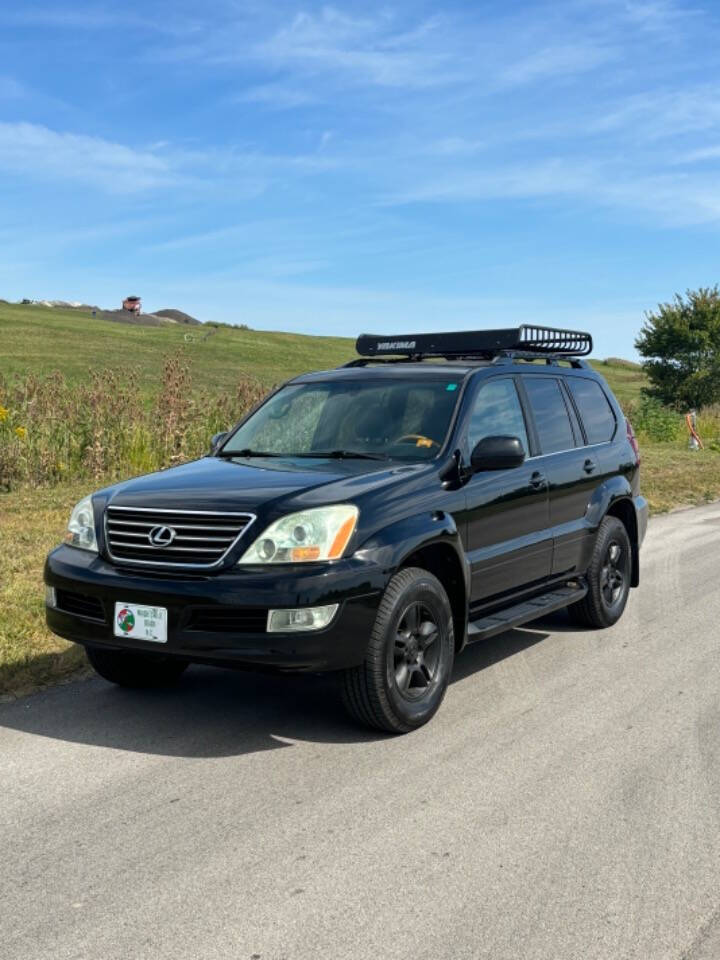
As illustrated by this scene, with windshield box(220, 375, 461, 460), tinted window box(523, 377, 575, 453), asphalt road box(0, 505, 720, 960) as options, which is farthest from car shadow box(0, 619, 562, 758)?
tinted window box(523, 377, 575, 453)

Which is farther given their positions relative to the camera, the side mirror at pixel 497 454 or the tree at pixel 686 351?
the tree at pixel 686 351

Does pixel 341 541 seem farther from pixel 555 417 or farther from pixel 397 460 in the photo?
pixel 555 417

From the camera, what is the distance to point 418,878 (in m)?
3.68

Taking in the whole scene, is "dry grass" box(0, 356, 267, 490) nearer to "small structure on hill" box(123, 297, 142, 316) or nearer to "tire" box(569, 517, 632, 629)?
"tire" box(569, 517, 632, 629)

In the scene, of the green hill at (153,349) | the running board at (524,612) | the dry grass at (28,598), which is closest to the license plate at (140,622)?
the dry grass at (28,598)

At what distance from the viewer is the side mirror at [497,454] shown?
5730 millimetres

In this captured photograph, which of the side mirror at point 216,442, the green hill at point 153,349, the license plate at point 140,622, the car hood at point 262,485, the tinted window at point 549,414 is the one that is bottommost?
the license plate at point 140,622

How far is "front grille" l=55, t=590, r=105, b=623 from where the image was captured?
513 centimetres

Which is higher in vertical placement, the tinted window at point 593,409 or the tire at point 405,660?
the tinted window at point 593,409

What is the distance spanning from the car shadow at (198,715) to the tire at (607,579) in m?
1.30

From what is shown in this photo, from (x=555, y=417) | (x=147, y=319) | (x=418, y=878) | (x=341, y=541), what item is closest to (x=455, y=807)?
(x=418, y=878)

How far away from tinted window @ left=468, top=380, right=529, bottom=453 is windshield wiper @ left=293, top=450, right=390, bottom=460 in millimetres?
551

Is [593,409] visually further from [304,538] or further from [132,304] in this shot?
[132,304]

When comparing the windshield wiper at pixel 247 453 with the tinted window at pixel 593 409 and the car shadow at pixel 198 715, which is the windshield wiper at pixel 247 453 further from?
the tinted window at pixel 593 409
